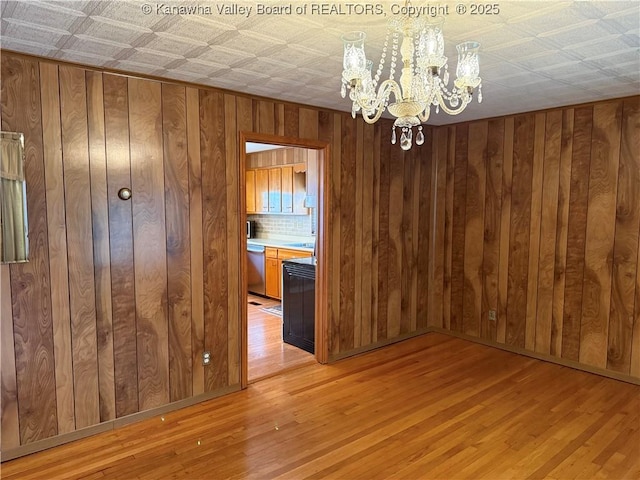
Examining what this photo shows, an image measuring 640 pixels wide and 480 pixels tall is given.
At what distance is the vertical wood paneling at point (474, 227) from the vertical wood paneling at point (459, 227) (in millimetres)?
40

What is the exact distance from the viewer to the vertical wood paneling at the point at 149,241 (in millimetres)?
3061

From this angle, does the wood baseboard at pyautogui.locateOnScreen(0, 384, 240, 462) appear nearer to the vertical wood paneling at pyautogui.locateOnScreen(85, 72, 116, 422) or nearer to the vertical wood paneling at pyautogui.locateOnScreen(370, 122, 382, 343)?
the vertical wood paneling at pyautogui.locateOnScreen(85, 72, 116, 422)

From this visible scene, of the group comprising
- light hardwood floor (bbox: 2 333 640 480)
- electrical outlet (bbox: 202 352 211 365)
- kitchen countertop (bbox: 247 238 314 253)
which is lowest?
light hardwood floor (bbox: 2 333 640 480)

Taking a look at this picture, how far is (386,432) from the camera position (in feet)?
9.93

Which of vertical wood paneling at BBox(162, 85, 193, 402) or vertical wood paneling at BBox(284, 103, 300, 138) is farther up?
vertical wood paneling at BBox(284, 103, 300, 138)

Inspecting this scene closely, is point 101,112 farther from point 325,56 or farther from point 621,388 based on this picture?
point 621,388

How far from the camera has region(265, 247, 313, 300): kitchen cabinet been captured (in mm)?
6860

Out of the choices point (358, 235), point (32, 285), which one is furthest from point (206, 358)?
point (358, 235)

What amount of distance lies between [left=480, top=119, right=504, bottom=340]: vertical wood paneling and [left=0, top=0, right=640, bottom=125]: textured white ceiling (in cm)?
130

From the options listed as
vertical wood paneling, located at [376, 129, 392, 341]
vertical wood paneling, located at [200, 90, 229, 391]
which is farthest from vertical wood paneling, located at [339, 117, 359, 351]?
vertical wood paneling, located at [200, 90, 229, 391]

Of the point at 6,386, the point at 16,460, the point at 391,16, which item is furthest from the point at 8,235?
the point at 391,16

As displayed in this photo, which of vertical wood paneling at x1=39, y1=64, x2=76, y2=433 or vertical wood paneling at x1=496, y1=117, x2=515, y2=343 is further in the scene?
vertical wood paneling at x1=496, y1=117, x2=515, y2=343

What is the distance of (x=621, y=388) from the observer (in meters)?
3.73

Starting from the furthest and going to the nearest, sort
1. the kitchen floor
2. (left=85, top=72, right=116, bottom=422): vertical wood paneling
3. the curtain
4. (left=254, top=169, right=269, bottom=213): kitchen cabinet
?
(left=254, top=169, right=269, bottom=213): kitchen cabinet < the kitchen floor < (left=85, top=72, right=116, bottom=422): vertical wood paneling < the curtain
